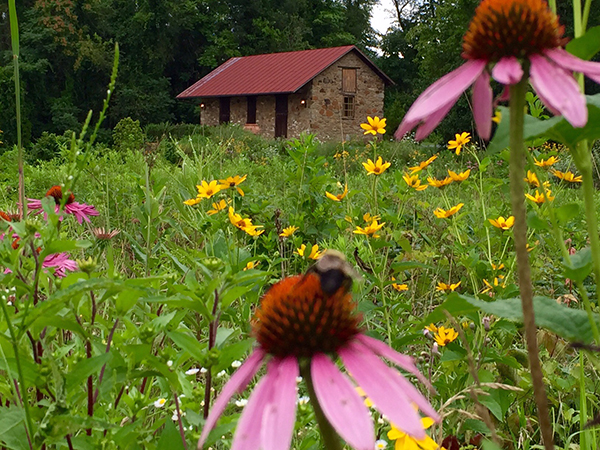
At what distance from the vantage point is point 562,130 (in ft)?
1.91

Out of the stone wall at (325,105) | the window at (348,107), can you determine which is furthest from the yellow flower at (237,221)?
the window at (348,107)

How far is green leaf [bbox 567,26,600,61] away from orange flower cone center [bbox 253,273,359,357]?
0.32m

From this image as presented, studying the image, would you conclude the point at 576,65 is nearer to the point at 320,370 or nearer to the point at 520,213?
the point at 520,213

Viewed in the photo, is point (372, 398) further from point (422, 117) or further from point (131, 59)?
point (131, 59)

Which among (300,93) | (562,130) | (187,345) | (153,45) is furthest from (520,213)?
(153,45)

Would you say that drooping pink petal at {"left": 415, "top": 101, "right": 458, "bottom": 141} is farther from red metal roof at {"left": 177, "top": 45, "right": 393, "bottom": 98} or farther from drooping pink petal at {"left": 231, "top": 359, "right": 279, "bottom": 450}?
red metal roof at {"left": 177, "top": 45, "right": 393, "bottom": 98}

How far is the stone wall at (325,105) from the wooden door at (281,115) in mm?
146

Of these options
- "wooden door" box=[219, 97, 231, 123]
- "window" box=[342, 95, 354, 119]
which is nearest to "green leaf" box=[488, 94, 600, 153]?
"window" box=[342, 95, 354, 119]

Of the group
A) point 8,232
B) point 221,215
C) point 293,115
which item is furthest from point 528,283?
point 293,115

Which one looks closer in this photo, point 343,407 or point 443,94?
point 343,407

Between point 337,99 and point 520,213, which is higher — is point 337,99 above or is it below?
above

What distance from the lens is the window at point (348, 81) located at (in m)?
18.8

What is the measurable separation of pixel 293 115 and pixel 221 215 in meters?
17.1

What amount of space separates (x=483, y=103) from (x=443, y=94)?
56 mm
